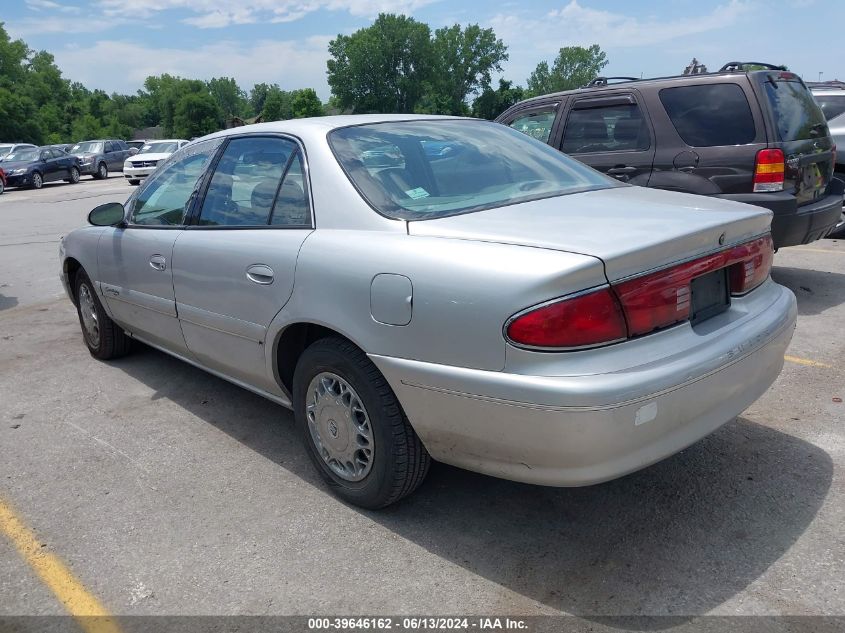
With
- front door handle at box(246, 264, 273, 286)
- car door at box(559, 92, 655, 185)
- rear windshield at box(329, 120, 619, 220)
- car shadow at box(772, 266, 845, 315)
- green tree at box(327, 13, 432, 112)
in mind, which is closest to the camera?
rear windshield at box(329, 120, 619, 220)

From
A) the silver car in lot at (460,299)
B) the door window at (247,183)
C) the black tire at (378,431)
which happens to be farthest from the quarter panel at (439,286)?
the door window at (247,183)

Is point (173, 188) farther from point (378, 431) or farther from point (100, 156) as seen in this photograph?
→ point (100, 156)

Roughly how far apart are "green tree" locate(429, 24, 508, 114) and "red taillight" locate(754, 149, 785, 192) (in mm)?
98650

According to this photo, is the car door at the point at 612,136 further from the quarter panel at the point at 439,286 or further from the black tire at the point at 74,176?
the black tire at the point at 74,176

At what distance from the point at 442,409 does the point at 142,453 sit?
197cm

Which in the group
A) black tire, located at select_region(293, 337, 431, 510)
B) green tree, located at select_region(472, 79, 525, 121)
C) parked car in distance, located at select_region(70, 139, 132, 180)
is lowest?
black tire, located at select_region(293, 337, 431, 510)

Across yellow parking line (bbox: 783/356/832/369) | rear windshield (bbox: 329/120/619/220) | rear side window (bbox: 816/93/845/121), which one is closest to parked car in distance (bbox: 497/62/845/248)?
yellow parking line (bbox: 783/356/832/369)

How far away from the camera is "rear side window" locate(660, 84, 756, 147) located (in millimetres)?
5527

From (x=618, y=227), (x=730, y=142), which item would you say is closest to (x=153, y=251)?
(x=618, y=227)

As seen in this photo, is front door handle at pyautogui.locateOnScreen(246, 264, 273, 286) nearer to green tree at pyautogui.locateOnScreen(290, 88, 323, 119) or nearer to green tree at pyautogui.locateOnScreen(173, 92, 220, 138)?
green tree at pyautogui.locateOnScreen(173, 92, 220, 138)

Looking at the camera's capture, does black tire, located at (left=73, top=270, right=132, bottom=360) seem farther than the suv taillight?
Yes

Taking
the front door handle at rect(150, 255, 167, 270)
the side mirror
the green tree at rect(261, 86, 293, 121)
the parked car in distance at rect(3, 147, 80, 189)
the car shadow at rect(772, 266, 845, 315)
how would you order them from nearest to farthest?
the front door handle at rect(150, 255, 167, 270), the side mirror, the car shadow at rect(772, 266, 845, 315), the parked car in distance at rect(3, 147, 80, 189), the green tree at rect(261, 86, 293, 121)

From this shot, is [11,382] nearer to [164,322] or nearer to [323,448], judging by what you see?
[164,322]

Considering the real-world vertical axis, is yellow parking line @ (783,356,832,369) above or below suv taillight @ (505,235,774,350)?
below
